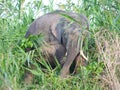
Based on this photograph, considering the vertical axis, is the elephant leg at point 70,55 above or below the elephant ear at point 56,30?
below

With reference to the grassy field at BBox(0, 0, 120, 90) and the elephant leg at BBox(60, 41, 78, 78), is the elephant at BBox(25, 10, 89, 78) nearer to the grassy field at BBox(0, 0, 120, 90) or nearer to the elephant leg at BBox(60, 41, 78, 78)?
the elephant leg at BBox(60, 41, 78, 78)

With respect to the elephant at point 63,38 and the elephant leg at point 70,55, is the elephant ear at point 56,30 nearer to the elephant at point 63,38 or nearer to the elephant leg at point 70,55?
the elephant at point 63,38

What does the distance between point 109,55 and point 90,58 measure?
61 centimetres

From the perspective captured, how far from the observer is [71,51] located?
4613mm

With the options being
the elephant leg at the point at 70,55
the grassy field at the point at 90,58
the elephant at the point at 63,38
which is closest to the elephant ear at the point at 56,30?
the elephant at the point at 63,38

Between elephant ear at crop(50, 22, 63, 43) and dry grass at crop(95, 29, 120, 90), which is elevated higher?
elephant ear at crop(50, 22, 63, 43)

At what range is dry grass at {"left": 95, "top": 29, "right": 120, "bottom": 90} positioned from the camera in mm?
3830

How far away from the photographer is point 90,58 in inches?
179

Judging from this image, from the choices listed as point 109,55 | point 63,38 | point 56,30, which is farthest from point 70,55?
point 109,55

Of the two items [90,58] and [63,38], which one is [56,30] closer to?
[63,38]

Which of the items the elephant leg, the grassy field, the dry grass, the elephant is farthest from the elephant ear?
the dry grass

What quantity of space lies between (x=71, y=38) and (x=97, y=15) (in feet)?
1.25

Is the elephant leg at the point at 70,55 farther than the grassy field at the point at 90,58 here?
Yes

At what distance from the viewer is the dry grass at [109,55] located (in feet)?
12.6
